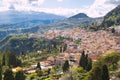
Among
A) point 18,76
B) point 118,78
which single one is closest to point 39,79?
point 18,76

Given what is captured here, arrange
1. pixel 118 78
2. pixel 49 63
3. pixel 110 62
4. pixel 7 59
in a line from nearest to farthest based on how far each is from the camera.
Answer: pixel 118 78 → pixel 110 62 → pixel 7 59 → pixel 49 63

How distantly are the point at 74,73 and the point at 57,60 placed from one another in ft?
275

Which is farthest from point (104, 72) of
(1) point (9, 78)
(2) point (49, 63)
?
(2) point (49, 63)

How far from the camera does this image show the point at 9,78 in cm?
7688

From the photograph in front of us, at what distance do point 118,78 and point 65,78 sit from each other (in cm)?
1361

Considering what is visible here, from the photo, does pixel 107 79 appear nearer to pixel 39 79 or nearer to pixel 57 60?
pixel 39 79

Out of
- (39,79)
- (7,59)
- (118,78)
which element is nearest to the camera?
(118,78)

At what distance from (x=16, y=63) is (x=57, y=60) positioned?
36.2 metres

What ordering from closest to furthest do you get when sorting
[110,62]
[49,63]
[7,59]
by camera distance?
[110,62] → [7,59] → [49,63]

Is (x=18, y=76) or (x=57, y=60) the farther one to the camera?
(x=57, y=60)

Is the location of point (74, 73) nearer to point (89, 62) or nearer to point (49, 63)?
point (89, 62)

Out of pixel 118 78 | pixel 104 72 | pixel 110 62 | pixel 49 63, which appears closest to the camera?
pixel 104 72

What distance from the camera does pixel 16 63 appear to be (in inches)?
5108

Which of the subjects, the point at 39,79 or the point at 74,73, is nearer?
the point at 74,73
